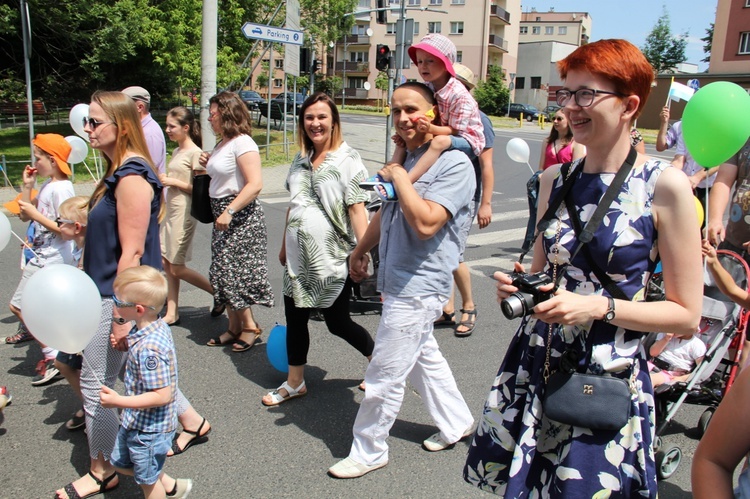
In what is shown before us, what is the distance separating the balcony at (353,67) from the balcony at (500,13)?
48.4ft

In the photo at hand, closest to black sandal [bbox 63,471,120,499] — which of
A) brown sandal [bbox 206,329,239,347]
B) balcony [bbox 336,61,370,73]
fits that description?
brown sandal [bbox 206,329,239,347]

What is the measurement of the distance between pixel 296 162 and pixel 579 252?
2424mm

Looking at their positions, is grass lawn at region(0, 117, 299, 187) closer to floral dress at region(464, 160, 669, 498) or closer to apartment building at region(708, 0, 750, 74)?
floral dress at region(464, 160, 669, 498)

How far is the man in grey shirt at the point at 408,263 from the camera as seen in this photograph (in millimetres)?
2854

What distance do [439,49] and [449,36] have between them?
6705 centimetres

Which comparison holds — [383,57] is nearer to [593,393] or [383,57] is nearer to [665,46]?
[593,393]

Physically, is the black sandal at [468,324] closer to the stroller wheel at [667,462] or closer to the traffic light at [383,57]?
the stroller wheel at [667,462]

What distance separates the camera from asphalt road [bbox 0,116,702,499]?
3064 millimetres

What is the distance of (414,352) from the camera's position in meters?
3.05

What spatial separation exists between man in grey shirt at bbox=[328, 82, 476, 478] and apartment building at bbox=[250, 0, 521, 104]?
60150 millimetres

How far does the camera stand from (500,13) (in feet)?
221

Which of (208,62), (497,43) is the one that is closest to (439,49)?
(208,62)

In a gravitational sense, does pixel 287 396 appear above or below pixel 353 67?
below

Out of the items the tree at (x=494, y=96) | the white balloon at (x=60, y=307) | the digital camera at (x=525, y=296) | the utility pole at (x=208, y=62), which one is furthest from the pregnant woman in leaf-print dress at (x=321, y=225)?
the tree at (x=494, y=96)
